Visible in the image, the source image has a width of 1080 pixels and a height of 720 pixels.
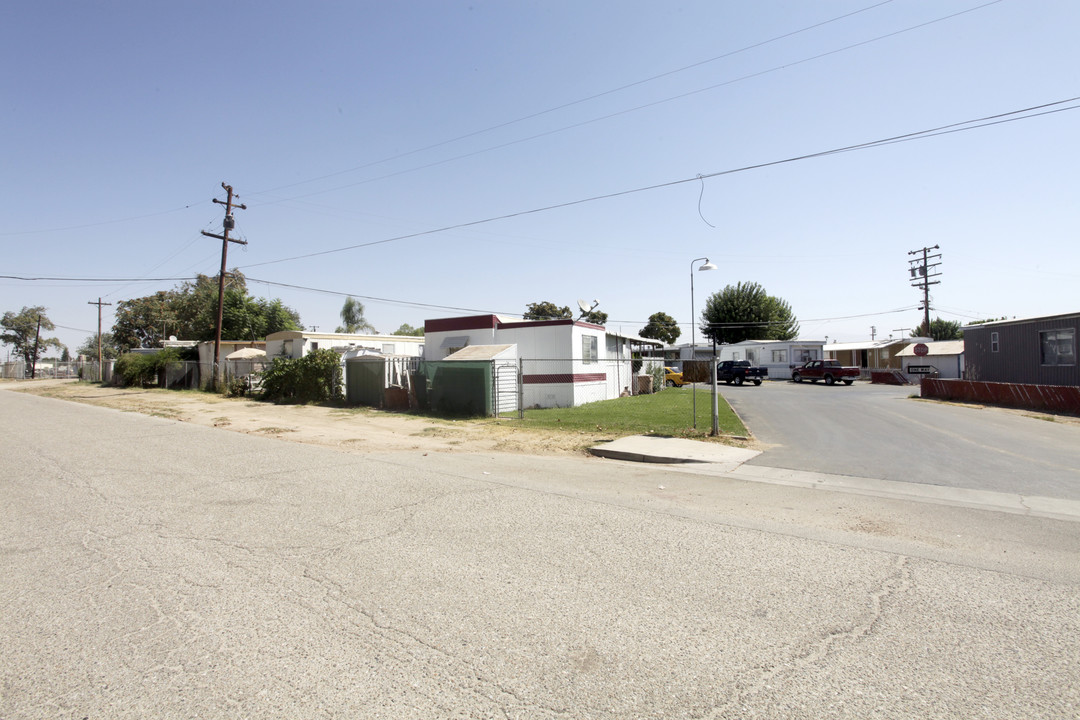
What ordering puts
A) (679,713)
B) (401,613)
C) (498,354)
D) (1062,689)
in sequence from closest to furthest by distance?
(679,713)
(1062,689)
(401,613)
(498,354)

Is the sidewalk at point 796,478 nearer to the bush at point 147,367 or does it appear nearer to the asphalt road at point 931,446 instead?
the asphalt road at point 931,446

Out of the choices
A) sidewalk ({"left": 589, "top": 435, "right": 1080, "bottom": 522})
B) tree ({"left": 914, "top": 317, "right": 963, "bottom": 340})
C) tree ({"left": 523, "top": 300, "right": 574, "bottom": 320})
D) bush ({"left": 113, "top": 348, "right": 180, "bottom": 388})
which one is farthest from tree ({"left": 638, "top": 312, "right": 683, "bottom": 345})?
sidewalk ({"left": 589, "top": 435, "right": 1080, "bottom": 522})

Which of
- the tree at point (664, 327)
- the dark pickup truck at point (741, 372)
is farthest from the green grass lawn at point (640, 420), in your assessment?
the tree at point (664, 327)

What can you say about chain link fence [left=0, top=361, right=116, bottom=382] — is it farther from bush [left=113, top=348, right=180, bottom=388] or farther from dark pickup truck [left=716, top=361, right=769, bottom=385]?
dark pickup truck [left=716, top=361, right=769, bottom=385]

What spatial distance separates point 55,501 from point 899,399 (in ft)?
91.0

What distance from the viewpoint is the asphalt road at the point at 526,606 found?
9.44ft

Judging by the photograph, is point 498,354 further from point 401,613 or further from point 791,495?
point 401,613

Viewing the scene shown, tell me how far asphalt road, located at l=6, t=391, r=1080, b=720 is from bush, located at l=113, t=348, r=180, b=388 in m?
31.3

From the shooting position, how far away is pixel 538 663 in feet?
10.4

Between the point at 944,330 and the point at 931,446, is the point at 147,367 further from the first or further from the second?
the point at 944,330

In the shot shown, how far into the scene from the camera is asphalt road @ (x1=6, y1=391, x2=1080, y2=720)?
113 inches

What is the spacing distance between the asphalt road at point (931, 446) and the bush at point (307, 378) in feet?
50.5

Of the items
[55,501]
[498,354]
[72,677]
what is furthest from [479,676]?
[498,354]

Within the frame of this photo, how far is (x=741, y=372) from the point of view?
122 ft
